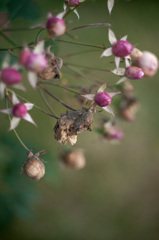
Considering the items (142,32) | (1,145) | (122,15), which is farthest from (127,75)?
(142,32)

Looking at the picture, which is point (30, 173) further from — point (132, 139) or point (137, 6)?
point (137, 6)

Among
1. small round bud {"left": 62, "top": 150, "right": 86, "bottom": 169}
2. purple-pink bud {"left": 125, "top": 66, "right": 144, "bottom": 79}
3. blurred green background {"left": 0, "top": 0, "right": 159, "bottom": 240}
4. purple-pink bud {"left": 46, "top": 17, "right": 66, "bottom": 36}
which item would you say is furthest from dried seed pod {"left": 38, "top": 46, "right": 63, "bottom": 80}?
blurred green background {"left": 0, "top": 0, "right": 159, "bottom": 240}

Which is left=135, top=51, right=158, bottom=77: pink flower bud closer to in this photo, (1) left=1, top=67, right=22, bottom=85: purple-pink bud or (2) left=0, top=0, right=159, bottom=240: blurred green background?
(1) left=1, top=67, right=22, bottom=85: purple-pink bud

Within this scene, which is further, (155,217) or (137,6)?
(155,217)

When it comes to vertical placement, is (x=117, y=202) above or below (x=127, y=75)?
above

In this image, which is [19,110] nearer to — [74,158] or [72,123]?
[72,123]

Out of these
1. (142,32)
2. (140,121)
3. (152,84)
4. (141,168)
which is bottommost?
(141,168)

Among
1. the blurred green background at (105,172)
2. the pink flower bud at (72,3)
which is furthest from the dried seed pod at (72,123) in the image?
the blurred green background at (105,172)
